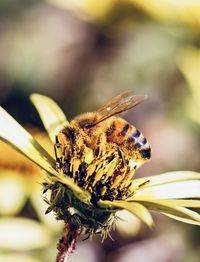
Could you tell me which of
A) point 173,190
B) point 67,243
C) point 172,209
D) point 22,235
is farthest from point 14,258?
point 172,209

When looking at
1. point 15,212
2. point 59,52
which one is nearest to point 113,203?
point 15,212

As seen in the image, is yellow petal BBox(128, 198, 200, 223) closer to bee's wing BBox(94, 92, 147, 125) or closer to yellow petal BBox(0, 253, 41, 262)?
bee's wing BBox(94, 92, 147, 125)

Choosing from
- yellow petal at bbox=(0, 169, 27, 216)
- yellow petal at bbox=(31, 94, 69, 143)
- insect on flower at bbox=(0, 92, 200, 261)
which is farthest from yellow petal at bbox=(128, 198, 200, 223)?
yellow petal at bbox=(0, 169, 27, 216)

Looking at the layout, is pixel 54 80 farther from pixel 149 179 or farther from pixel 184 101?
pixel 149 179

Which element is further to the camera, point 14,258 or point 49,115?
point 14,258

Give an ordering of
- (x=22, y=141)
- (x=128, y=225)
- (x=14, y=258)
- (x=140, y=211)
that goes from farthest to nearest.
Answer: (x=128, y=225)
(x=14, y=258)
(x=22, y=141)
(x=140, y=211)

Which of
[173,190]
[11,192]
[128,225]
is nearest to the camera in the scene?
[173,190]

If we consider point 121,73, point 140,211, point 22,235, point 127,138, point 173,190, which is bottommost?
point 140,211

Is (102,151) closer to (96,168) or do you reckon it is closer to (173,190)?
(96,168)
